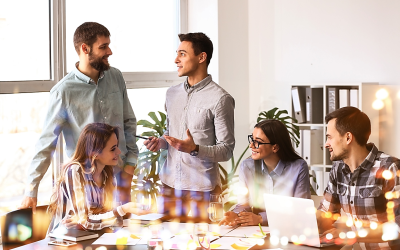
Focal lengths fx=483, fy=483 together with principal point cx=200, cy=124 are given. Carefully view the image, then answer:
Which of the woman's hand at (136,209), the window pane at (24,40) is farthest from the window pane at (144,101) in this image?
the woman's hand at (136,209)

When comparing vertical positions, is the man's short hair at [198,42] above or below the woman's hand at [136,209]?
above

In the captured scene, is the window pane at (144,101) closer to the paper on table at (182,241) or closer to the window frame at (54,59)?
the window frame at (54,59)

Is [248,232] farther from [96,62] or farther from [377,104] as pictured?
[377,104]

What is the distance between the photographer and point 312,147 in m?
4.36

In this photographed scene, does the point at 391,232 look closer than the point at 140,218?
Yes

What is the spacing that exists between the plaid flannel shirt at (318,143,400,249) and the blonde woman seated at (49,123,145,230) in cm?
102

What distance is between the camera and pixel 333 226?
2350mm

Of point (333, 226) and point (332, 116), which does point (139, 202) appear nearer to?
point (333, 226)

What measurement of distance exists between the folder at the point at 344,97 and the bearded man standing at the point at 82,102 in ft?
6.68

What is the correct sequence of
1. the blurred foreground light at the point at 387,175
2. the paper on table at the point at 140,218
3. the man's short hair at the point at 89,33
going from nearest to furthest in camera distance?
the blurred foreground light at the point at 387,175 < the paper on table at the point at 140,218 < the man's short hair at the point at 89,33

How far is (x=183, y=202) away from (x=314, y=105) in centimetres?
187

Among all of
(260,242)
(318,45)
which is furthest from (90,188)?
(318,45)

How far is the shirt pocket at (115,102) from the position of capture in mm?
3111

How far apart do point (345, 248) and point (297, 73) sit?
9.65ft
